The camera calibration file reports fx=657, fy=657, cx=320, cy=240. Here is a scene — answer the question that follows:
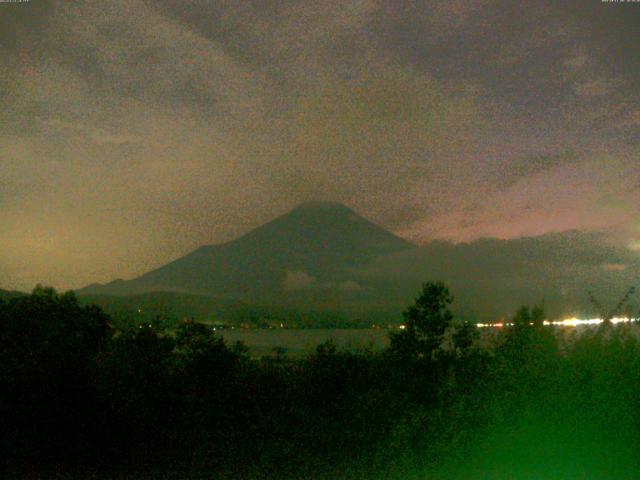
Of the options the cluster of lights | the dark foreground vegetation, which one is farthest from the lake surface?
the cluster of lights

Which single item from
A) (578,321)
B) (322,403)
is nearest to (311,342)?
(322,403)

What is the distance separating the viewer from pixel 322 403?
9.31 metres

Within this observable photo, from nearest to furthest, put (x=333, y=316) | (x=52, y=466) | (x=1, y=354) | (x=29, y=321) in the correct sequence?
(x=52, y=466), (x=1, y=354), (x=29, y=321), (x=333, y=316)

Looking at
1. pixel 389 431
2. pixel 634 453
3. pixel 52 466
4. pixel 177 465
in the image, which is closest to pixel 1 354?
pixel 52 466

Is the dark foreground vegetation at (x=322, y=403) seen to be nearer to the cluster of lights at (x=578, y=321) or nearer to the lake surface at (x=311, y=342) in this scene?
the cluster of lights at (x=578, y=321)

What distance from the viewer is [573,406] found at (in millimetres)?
6852

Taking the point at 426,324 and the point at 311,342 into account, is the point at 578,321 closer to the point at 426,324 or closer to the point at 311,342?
the point at 426,324

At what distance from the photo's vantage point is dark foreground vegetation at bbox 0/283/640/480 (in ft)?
22.2

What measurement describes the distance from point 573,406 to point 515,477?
105 centimetres

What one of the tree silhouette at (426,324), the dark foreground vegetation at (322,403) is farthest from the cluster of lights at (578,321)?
the tree silhouette at (426,324)

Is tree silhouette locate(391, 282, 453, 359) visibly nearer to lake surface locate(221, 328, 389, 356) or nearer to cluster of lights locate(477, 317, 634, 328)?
lake surface locate(221, 328, 389, 356)

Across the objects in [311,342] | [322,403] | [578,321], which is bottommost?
[322,403]

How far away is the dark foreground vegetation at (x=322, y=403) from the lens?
267 inches

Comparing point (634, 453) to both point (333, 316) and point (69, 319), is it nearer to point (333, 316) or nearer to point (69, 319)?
point (69, 319)
